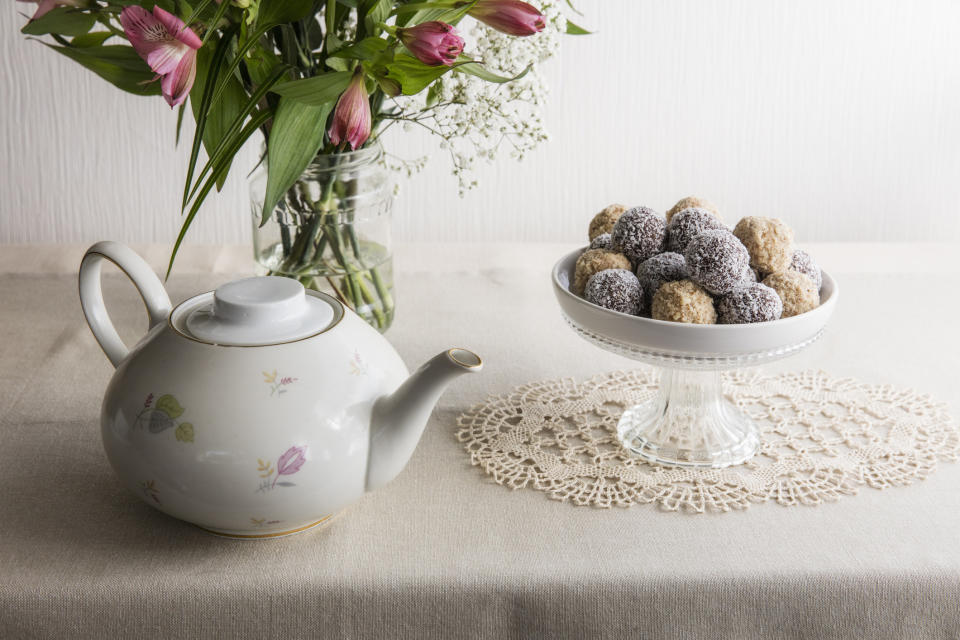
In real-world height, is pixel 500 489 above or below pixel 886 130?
below

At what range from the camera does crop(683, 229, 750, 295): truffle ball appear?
68 cm

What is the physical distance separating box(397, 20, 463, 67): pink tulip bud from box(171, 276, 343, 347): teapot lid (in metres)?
0.20

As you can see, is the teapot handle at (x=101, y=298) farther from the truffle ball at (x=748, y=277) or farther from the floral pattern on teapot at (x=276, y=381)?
the truffle ball at (x=748, y=277)

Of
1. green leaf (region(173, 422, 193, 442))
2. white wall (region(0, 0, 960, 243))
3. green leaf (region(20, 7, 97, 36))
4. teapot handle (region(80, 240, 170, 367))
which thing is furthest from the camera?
white wall (region(0, 0, 960, 243))

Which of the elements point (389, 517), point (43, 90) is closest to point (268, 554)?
point (389, 517)

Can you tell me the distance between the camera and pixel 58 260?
119 centimetres

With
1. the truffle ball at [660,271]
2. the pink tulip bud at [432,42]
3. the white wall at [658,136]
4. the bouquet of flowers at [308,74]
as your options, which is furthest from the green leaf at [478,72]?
the white wall at [658,136]

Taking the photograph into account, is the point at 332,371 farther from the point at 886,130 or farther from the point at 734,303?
the point at 886,130

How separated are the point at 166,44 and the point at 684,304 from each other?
426mm

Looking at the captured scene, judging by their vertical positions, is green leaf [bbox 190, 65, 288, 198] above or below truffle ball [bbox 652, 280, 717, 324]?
above

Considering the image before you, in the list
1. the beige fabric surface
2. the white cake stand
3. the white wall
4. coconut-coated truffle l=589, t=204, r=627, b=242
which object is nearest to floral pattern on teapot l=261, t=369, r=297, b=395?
the beige fabric surface

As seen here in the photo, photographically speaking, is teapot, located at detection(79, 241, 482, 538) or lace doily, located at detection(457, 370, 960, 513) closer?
teapot, located at detection(79, 241, 482, 538)

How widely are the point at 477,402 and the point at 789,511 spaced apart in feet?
1.00

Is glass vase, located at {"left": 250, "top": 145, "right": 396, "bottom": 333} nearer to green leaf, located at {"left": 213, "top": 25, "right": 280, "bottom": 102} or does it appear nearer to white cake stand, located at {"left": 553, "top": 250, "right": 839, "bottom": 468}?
green leaf, located at {"left": 213, "top": 25, "right": 280, "bottom": 102}
